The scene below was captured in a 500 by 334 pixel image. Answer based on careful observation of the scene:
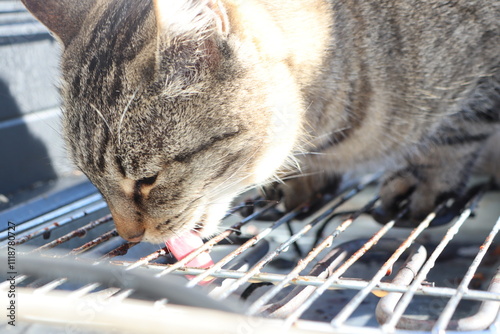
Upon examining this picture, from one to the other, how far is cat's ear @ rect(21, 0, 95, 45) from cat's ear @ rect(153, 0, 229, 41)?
0.38m

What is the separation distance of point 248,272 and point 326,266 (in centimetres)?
22

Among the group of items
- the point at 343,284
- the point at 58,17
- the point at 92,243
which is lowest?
the point at 343,284

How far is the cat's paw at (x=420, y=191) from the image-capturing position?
1494 millimetres

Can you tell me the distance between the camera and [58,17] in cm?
128

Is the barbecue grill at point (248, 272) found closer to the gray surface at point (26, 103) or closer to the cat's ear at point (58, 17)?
the gray surface at point (26, 103)

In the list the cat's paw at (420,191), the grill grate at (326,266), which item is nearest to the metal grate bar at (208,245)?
the grill grate at (326,266)

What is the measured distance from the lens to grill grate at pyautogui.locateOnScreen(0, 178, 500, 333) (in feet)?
2.59

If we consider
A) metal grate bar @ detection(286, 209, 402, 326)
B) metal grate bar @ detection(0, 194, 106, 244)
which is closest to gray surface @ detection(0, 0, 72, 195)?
metal grate bar @ detection(0, 194, 106, 244)

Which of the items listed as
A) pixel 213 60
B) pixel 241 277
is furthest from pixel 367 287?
pixel 213 60

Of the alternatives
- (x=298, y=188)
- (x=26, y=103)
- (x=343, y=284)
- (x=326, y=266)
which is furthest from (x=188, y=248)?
(x=26, y=103)

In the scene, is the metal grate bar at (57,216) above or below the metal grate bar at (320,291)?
above

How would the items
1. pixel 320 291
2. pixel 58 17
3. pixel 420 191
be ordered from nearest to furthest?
pixel 320 291 < pixel 58 17 < pixel 420 191

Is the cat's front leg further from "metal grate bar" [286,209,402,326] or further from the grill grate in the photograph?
"metal grate bar" [286,209,402,326]

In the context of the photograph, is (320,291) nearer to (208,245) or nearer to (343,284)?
(343,284)
